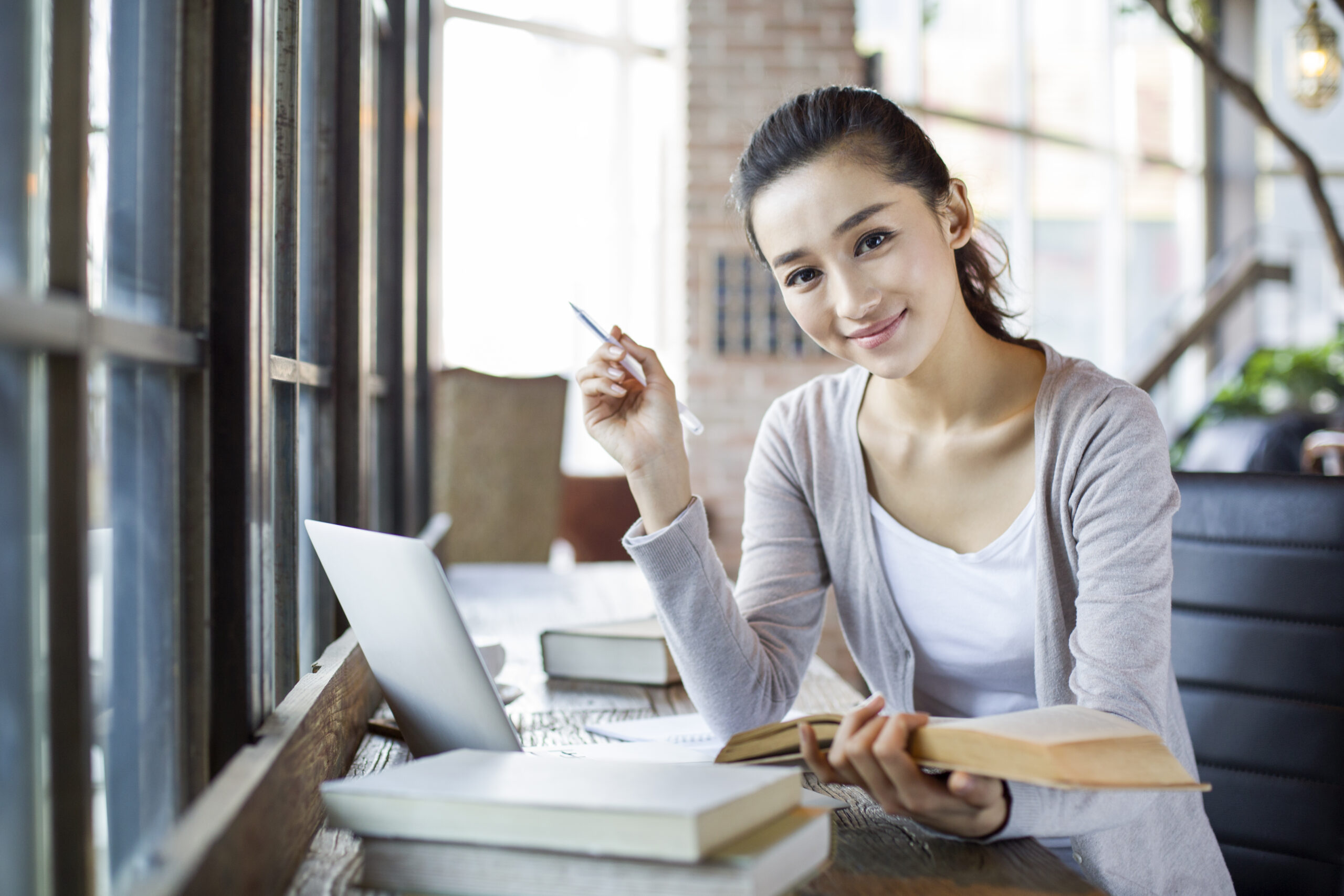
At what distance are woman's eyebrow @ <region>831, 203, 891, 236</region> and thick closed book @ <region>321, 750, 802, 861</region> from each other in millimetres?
618

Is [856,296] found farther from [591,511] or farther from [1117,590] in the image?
[591,511]

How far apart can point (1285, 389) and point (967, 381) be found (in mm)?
5688

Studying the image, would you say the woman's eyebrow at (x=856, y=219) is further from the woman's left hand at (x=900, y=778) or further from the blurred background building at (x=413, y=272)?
the woman's left hand at (x=900, y=778)

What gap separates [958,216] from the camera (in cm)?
121

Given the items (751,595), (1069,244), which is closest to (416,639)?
(751,595)

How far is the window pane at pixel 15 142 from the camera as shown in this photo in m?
0.44

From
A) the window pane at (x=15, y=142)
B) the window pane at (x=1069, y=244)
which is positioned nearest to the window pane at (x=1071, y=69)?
the window pane at (x=1069, y=244)

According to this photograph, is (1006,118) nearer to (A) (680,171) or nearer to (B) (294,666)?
(A) (680,171)

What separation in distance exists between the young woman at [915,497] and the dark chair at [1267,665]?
0.56 ft

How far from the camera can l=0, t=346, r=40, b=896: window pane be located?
1.48 feet

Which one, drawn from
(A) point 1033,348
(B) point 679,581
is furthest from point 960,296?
(B) point 679,581

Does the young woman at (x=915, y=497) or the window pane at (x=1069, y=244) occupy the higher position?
the window pane at (x=1069, y=244)

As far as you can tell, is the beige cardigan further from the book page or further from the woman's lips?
the woman's lips

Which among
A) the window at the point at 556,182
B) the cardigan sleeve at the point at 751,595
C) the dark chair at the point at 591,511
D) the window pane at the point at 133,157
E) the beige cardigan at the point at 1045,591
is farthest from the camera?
the window at the point at 556,182
